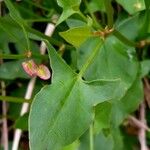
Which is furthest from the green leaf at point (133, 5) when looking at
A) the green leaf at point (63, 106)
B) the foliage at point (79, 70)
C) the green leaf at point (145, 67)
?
the green leaf at point (63, 106)

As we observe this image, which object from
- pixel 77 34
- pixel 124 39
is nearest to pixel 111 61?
pixel 124 39

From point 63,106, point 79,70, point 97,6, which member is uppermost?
point 97,6

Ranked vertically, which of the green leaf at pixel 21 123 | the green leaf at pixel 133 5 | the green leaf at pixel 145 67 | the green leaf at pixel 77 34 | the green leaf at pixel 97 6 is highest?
the green leaf at pixel 97 6

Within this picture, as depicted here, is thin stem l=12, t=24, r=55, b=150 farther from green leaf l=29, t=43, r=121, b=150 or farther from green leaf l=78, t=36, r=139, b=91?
green leaf l=29, t=43, r=121, b=150

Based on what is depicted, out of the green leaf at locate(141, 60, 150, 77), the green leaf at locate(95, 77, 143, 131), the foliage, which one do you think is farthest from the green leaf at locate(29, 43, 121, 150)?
the green leaf at locate(141, 60, 150, 77)

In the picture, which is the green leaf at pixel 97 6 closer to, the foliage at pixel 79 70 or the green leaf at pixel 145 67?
the foliage at pixel 79 70

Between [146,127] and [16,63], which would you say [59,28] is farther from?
[146,127]

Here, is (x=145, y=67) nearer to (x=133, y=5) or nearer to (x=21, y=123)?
(x=133, y=5)
